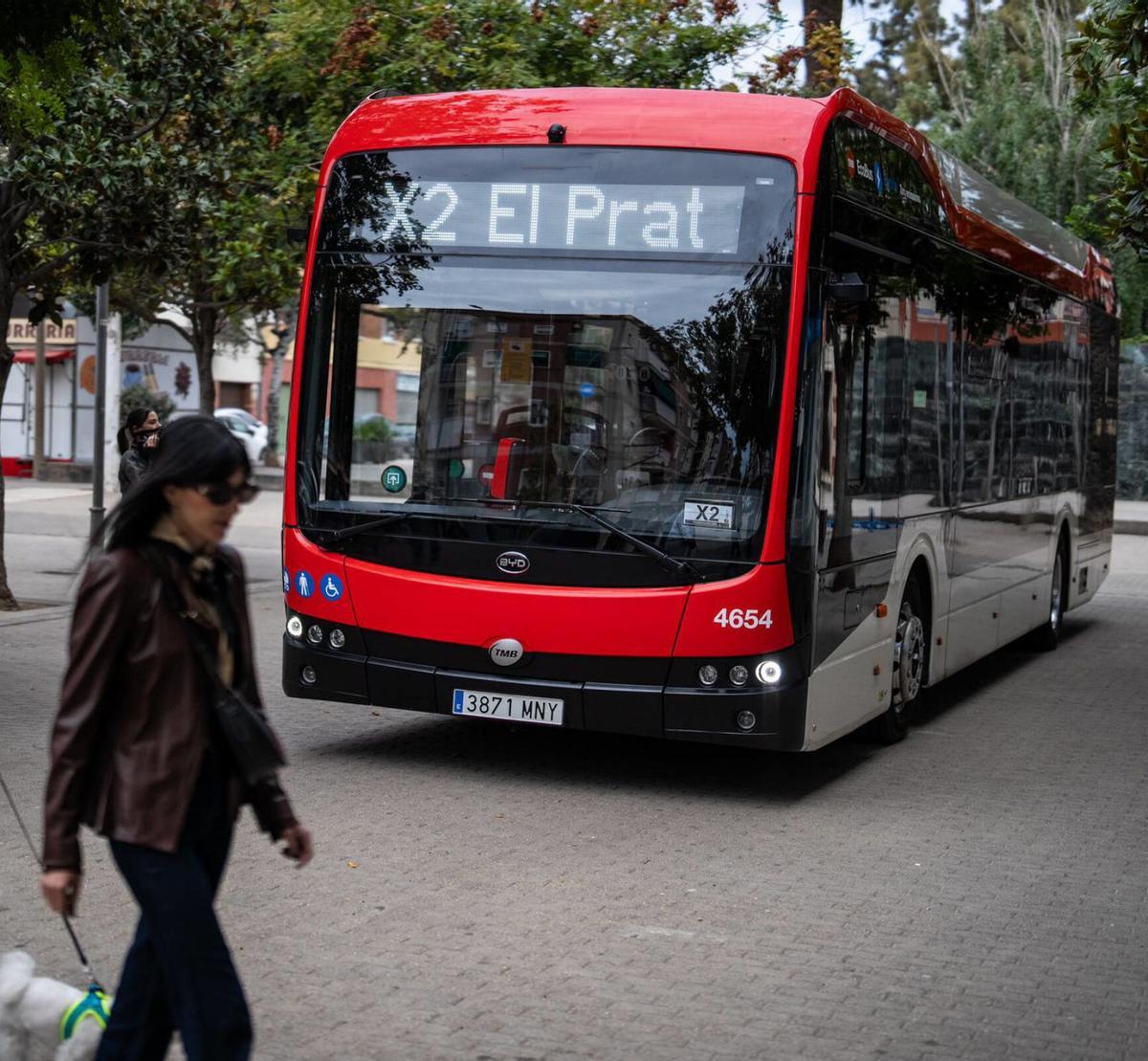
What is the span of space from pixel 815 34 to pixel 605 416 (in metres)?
9.18

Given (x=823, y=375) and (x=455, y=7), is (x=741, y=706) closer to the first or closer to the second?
(x=823, y=375)

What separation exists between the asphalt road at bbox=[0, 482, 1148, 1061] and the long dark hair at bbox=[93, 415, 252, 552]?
1.79 m

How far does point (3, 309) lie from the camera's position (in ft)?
48.6

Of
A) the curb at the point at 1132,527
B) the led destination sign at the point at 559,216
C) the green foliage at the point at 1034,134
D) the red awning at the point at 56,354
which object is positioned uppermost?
the green foliage at the point at 1034,134

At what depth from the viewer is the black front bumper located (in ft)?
26.3

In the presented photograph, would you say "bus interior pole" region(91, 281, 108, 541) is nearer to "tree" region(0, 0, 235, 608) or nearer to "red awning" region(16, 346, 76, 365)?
"tree" region(0, 0, 235, 608)

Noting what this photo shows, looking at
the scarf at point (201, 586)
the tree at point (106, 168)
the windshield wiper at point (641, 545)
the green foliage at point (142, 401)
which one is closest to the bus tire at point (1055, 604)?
the windshield wiper at point (641, 545)

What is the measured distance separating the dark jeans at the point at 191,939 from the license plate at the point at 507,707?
4625 millimetres

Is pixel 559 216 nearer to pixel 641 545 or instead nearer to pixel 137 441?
pixel 641 545

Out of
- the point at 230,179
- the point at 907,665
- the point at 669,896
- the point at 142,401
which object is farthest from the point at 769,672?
the point at 142,401

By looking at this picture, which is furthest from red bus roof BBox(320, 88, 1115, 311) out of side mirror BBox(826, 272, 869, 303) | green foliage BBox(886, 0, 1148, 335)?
green foliage BBox(886, 0, 1148, 335)

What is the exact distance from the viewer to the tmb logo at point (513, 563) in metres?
8.27

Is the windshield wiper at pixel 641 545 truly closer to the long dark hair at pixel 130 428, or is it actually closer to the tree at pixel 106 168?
the long dark hair at pixel 130 428

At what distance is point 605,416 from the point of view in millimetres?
8172
